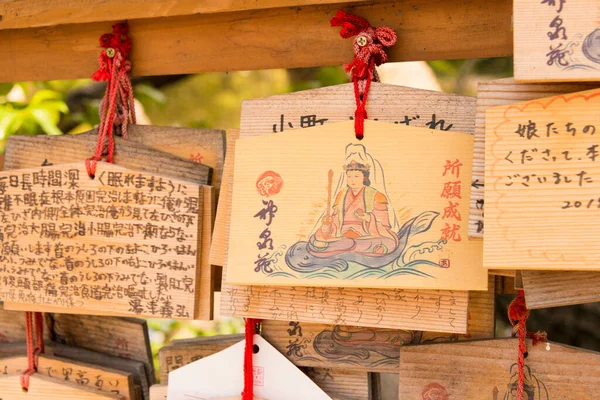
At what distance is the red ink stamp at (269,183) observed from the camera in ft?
3.13

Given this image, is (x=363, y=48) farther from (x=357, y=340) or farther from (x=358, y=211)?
(x=357, y=340)

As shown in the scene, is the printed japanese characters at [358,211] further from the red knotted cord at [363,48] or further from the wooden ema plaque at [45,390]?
the wooden ema plaque at [45,390]

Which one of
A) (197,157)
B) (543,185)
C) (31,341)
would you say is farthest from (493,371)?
(31,341)

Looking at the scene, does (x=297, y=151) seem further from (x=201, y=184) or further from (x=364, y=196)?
(x=201, y=184)

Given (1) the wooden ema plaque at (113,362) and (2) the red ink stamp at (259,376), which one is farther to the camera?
(1) the wooden ema plaque at (113,362)

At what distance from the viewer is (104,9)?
1.12 meters

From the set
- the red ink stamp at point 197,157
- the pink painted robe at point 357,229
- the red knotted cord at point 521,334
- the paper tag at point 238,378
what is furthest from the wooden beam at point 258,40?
the paper tag at point 238,378

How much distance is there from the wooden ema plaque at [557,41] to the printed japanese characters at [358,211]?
165 millimetres

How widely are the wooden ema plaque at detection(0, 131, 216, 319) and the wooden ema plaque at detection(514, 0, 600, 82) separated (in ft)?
1.76

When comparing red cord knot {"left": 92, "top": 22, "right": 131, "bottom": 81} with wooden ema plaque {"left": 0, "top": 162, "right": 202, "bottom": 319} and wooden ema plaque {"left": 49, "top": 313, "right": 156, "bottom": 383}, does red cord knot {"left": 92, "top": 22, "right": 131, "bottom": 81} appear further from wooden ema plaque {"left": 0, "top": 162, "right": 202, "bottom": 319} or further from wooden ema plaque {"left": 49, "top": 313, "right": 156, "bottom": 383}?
wooden ema plaque {"left": 49, "top": 313, "right": 156, "bottom": 383}

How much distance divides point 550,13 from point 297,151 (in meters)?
0.36

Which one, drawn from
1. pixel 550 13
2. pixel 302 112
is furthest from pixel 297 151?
pixel 550 13

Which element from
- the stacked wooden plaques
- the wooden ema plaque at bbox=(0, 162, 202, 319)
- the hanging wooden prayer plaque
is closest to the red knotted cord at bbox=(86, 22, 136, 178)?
the wooden ema plaque at bbox=(0, 162, 202, 319)

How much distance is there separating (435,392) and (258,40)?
2.02ft
